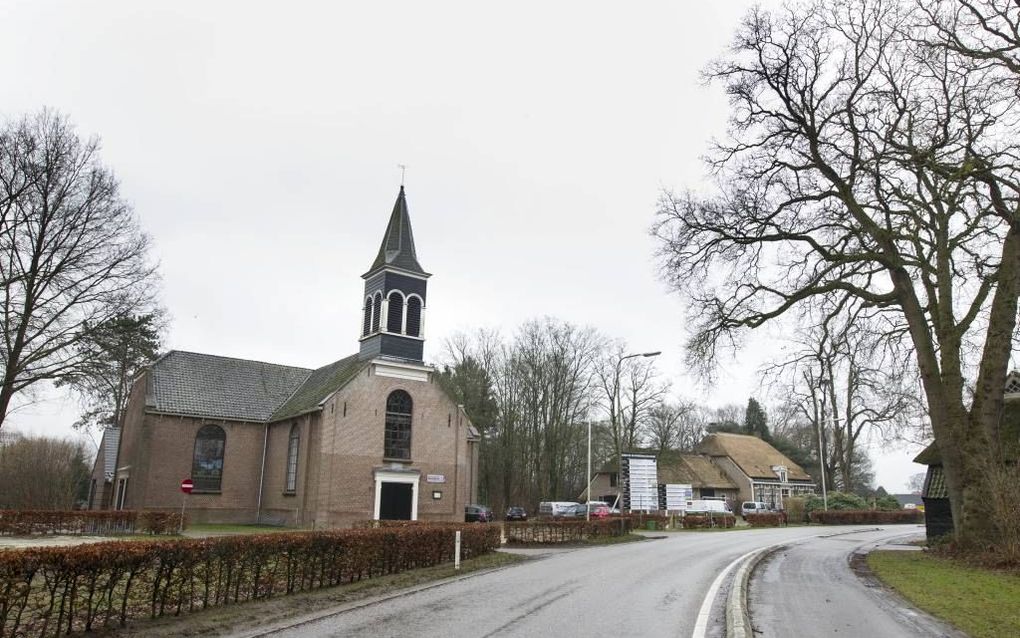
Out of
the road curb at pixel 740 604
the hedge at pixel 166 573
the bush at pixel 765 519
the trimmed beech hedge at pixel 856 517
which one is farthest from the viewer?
the trimmed beech hedge at pixel 856 517

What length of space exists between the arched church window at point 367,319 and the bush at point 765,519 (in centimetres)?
2795

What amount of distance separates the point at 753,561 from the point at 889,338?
30.0ft

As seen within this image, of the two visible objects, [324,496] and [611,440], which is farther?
[611,440]

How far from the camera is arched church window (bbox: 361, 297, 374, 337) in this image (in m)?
37.5

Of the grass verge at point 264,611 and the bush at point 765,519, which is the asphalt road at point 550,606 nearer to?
the grass verge at point 264,611

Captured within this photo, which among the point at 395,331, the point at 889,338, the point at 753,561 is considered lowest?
the point at 753,561

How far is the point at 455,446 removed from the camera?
37.2m

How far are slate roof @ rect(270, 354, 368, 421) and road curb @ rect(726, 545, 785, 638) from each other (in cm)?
2289

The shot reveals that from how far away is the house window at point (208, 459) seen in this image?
35.7 meters

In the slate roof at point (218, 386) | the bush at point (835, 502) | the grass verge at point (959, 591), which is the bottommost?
the grass verge at point (959, 591)

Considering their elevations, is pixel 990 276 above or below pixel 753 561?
above

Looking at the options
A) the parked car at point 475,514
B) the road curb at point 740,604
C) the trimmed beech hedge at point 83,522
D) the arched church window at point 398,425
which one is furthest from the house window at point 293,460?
the road curb at point 740,604

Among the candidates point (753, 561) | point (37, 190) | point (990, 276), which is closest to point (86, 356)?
point (37, 190)

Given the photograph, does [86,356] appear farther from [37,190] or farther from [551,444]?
[551,444]
